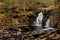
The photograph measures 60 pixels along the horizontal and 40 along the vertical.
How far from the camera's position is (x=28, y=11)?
30.4 ft

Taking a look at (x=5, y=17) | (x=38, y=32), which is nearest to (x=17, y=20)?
(x=5, y=17)

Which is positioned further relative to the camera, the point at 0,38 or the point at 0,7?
the point at 0,7

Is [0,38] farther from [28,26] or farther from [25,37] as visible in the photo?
[28,26]

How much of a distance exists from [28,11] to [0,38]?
2746mm

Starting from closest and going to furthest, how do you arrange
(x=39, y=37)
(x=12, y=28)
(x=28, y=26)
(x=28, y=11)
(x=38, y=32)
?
(x=39, y=37), (x=38, y=32), (x=12, y=28), (x=28, y=26), (x=28, y=11)

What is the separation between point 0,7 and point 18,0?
98 centimetres

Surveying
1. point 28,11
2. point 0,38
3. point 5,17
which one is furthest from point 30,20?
point 0,38

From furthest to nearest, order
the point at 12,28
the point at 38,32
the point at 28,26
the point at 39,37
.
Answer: the point at 28,26
the point at 12,28
the point at 38,32
the point at 39,37

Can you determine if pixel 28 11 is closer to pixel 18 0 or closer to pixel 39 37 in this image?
pixel 18 0

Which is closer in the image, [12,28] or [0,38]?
[0,38]

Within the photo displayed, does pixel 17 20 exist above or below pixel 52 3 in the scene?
below

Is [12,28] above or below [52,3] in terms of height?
below

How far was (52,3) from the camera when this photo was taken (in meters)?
9.27

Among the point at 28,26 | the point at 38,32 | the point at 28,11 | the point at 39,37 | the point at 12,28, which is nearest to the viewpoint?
the point at 39,37
